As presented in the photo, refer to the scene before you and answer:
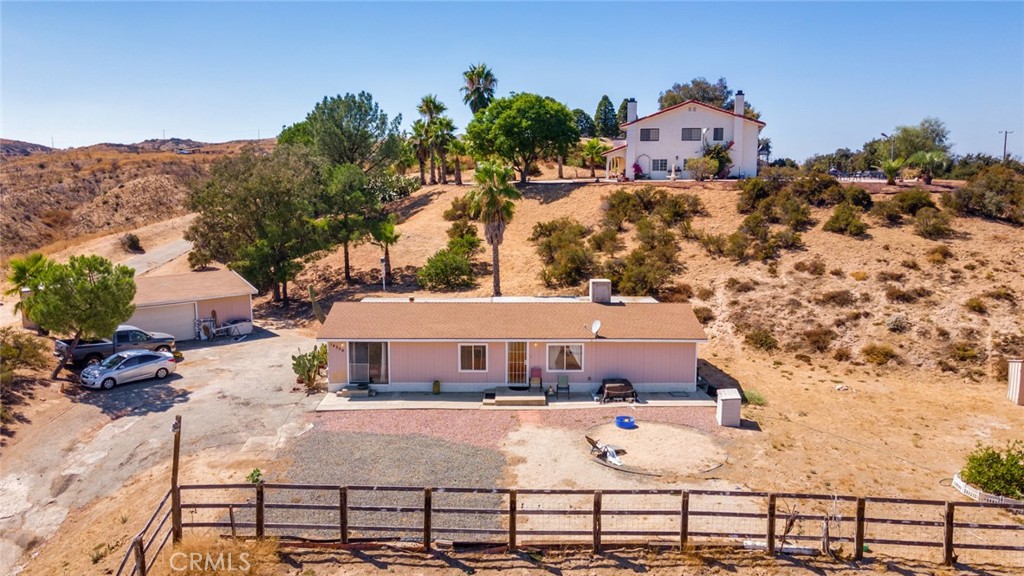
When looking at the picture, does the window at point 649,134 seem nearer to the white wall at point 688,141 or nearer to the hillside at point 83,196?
the white wall at point 688,141

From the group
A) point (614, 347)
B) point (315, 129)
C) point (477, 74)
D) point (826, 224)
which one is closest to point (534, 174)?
point (477, 74)

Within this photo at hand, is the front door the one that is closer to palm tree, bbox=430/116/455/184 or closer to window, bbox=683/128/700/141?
window, bbox=683/128/700/141

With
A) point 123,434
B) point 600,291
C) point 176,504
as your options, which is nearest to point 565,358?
point 600,291

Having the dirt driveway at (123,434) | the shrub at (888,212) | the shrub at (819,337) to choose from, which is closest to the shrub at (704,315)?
the shrub at (819,337)

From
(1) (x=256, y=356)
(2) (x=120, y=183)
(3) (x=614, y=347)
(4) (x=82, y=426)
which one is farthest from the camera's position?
(2) (x=120, y=183)

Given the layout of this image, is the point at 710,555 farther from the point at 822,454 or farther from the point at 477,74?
the point at 477,74

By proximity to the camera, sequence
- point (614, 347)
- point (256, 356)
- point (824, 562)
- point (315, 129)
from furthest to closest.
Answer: point (315, 129) → point (256, 356) → point (614, 347) → point (824, 562)
